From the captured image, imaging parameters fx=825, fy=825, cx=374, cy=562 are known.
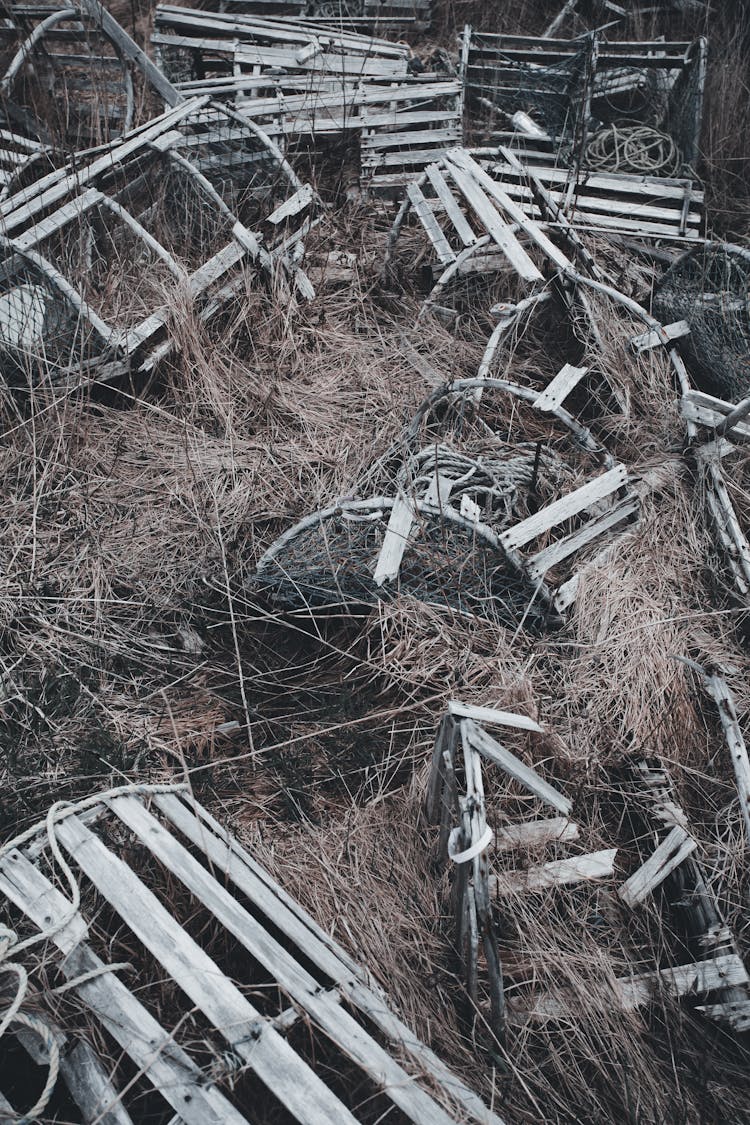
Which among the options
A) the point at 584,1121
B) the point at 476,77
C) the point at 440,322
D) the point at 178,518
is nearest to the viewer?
the point at 584,1121

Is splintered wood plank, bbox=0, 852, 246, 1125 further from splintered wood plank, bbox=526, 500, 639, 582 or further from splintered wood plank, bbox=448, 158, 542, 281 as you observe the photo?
splintered wood plank, bbox=448, 158, 542, 281

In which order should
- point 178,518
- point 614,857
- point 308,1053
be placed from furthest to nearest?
point 178,518
point 614,857
point 308,1053

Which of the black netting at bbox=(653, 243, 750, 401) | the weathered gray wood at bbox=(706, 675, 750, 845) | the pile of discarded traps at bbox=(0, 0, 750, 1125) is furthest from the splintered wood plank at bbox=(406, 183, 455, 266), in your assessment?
the weathered gray wood at bbox=(706, 675, 750, 845)

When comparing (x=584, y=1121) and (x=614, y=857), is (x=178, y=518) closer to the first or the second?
(x=614, y=857)

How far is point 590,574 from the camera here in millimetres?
3338

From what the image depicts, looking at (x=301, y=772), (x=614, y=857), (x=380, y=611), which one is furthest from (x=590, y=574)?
(x=301, y=772)

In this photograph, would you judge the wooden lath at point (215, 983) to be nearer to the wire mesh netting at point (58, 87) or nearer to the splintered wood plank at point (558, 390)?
the splintered wood plank at point (558, 390)

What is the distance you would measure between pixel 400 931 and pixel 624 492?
2.06 metres

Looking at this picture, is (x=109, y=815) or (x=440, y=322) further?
(x=440, y=322)

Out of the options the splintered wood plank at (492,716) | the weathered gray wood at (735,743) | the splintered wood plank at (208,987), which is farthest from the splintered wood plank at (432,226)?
the splintered wood plank at (208,987)

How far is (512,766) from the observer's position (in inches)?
82.4

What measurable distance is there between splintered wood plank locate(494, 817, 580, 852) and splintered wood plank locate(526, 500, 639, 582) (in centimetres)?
91

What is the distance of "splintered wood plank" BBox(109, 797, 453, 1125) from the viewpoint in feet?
6.12

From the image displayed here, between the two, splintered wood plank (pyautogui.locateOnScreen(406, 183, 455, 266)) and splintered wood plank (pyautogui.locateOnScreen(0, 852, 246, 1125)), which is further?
splintered wood plank (pyautogui.locateOnScreen(406, 183, 455, 266))
